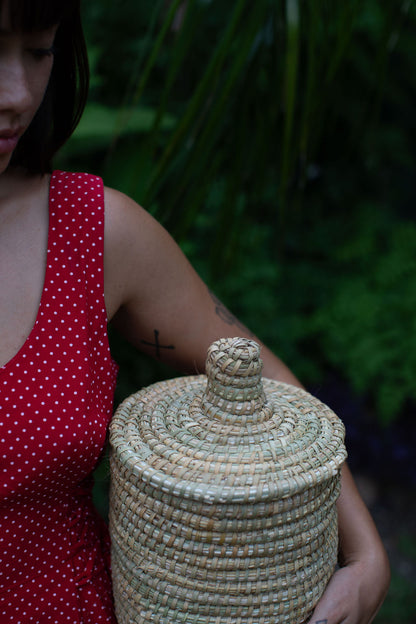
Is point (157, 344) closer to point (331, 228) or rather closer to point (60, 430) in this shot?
point (60, 430)

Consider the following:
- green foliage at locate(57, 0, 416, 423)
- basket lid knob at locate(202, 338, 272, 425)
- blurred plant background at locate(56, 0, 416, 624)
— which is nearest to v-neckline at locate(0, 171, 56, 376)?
basket lid knob at locate(202, 338, 272, 425)

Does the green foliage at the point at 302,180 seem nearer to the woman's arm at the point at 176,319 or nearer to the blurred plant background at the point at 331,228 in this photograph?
the blurred plant background at the point at 331,228

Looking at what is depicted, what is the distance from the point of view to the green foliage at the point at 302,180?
1526 millimetres

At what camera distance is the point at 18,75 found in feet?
2.59

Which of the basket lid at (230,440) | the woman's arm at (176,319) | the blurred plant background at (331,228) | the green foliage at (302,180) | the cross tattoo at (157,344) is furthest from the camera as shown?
the blurred plant background at (331,228)

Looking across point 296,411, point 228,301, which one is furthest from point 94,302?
point 228,301

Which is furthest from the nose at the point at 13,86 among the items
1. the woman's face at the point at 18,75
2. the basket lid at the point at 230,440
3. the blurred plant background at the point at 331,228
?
the blurred plant background at the point at 331,228

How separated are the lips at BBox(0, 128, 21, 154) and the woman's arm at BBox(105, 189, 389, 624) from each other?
0.63 feet

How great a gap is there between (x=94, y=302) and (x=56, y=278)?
7 cm

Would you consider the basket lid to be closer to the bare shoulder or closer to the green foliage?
the bare shoulder

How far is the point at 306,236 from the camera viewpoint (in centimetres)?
338

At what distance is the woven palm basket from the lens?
2.35 feet

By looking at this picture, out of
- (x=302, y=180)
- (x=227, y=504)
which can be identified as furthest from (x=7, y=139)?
(x=302, y=180)

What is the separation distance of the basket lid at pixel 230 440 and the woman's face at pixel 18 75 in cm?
40
